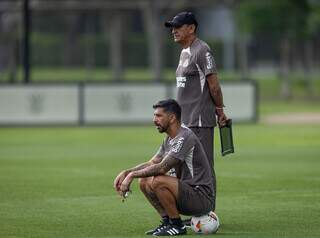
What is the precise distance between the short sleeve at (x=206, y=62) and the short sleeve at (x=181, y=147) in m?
1.14

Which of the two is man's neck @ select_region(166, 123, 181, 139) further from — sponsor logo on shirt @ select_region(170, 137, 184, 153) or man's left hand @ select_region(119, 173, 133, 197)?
man's left hand @ select_region(119, 173, 133, 197)

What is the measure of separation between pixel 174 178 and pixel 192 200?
0.91 ft

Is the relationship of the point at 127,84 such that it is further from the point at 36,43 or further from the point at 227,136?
the point at 36,43

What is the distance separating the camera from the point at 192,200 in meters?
10.8

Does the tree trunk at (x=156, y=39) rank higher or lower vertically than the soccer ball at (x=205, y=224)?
higher

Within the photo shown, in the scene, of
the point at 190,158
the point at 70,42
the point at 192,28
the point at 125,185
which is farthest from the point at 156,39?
the point at 125,185

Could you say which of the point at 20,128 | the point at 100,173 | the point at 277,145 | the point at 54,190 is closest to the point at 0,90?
the point at 20,128

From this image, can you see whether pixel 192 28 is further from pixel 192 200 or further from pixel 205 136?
pixel 192 200

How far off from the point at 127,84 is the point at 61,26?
54.8m

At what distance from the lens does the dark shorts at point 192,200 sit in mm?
10789

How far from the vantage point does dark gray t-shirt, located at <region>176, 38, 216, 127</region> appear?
1184 centimetres

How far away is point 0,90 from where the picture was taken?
102ft

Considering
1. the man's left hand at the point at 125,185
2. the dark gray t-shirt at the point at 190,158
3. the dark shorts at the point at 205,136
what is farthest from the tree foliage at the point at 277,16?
the man's left hand at the point at 125,185

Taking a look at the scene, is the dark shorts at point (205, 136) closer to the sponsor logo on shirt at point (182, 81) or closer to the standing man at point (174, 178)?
the sponsor logo on shirt at point (182, 81)
